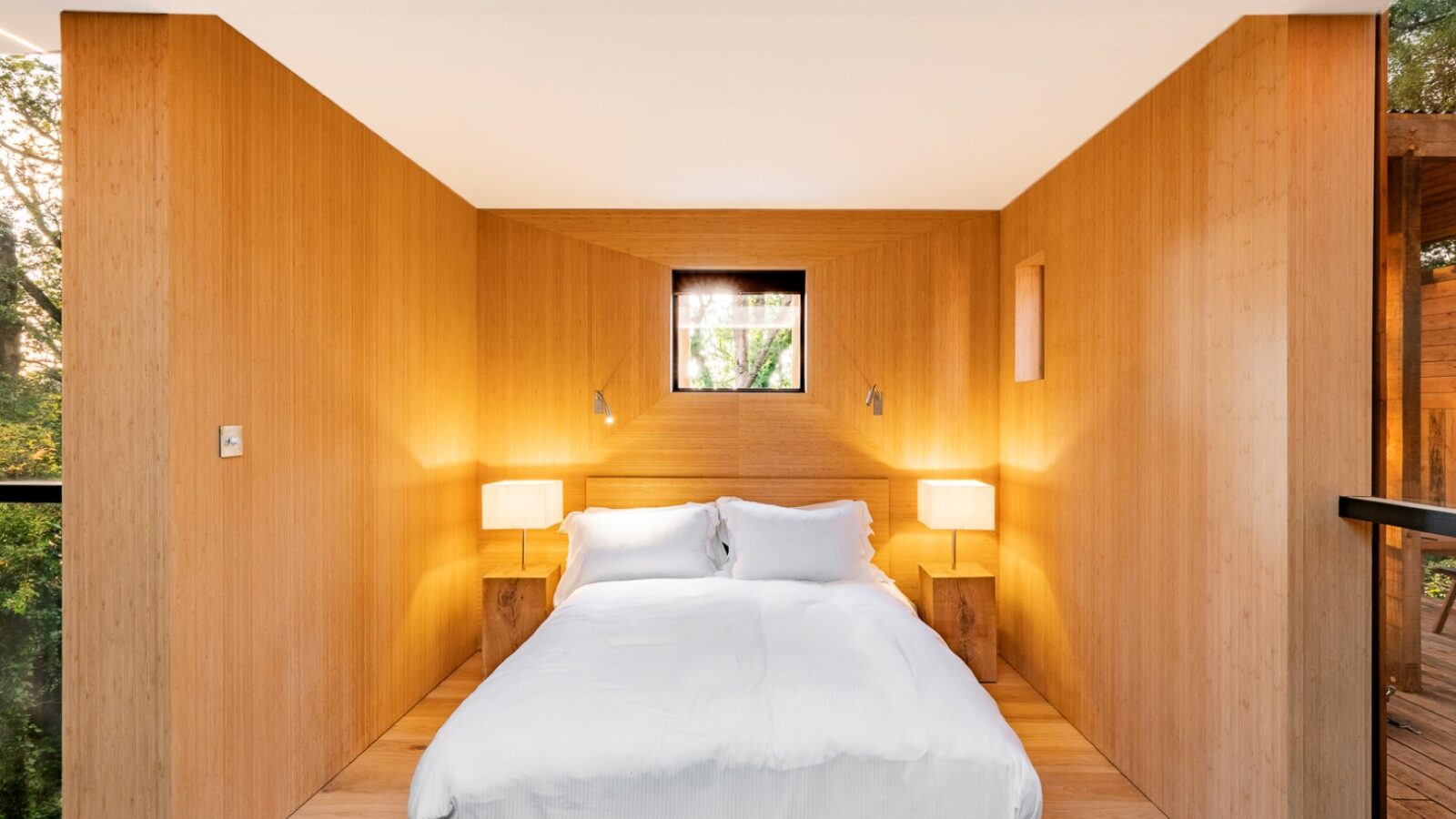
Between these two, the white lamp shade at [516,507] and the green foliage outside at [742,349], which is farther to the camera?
the green foliage outside at [742,349]

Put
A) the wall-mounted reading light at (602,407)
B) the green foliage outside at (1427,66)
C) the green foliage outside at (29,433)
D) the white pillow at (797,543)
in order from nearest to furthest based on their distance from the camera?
the green foliage outside at (1427,66) → the green foliage outside at (29,433) → the white pillow at (797,543) → the wall-mounted reading light at (602,407)

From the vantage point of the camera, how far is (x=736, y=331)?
13.2 feet

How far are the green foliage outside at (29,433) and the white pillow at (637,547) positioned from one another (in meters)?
1.82

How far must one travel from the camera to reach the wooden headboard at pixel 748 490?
3855mm

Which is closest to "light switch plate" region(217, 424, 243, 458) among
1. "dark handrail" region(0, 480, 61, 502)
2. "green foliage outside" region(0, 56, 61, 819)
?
"dark handrail" region(0, 480, 61, 502)

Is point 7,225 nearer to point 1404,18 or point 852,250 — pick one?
point 852,250

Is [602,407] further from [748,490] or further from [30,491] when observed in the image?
[30,491]

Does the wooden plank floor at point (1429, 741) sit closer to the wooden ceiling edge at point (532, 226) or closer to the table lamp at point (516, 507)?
the table lamp at point (516, 507)

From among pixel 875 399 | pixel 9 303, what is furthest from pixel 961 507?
pixel 9 303

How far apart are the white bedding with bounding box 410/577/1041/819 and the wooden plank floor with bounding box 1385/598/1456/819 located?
0.94 meters

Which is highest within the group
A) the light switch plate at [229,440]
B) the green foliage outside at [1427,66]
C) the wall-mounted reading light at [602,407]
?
the green foliage outside at [1427,66]

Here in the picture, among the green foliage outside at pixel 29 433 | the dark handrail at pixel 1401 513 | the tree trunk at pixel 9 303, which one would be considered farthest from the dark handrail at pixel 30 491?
the dark handrail at pixel 1401 513

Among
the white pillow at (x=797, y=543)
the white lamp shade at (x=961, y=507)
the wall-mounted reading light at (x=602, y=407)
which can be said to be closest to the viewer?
the white pillow at (x=797, y=543)

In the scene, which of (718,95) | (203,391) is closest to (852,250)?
(718,95)
